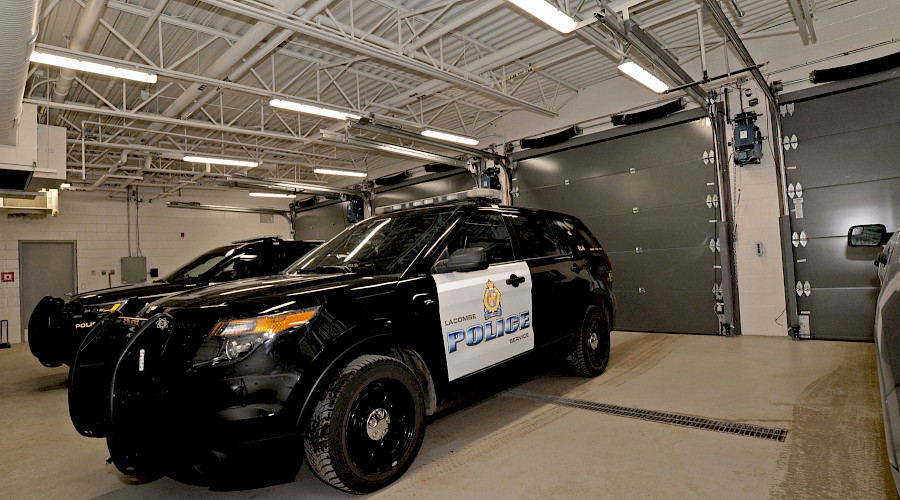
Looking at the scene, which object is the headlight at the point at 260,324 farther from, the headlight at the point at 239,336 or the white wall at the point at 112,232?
the white wall at the point at 112,232

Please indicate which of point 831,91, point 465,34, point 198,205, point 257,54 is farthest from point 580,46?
point 198,205

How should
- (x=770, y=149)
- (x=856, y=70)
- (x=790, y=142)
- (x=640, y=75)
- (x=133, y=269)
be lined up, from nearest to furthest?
(x=640, y=75)
(x=856, y=70)
(x=790, y=142)
(x=770, y=149)
(x=133, y=269)

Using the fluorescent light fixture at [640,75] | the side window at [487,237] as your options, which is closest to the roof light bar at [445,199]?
the side window at [487,237]

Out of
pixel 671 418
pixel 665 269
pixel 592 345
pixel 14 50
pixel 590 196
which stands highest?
pixel 14 50

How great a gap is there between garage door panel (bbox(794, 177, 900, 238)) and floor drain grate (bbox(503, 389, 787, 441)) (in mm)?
4654

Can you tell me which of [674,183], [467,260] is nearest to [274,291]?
[467,260]

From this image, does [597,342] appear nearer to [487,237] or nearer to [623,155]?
[487,237]

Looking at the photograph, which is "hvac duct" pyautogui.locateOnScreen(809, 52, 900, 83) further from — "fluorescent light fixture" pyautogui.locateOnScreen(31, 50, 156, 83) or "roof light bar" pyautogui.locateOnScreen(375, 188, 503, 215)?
"fluorescent light fixture" pyautogui.locateOnScreen(31, 50, 156, 83)

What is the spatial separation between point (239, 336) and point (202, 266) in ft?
16.0

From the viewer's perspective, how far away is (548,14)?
15.3 feet

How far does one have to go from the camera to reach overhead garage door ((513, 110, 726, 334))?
294 inches

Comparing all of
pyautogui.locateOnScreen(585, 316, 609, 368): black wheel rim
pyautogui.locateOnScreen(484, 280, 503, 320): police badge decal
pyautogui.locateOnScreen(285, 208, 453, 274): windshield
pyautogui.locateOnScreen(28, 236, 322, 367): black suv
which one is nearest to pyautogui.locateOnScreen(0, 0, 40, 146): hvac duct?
pyautogui.locateOnScreen(28, 236, 322, 367): black suv

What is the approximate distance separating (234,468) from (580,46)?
7678mm

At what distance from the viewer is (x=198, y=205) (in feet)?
48.0
